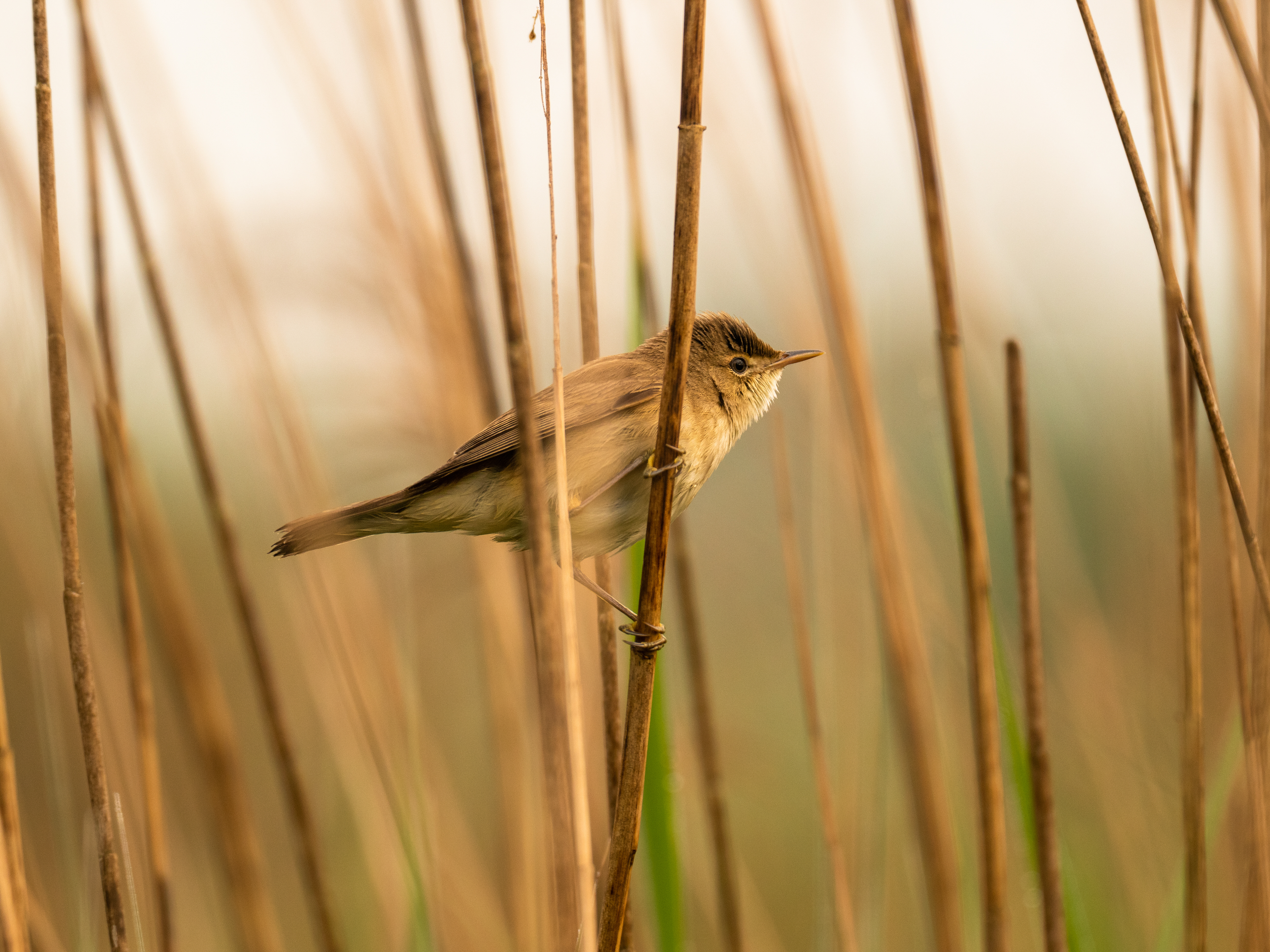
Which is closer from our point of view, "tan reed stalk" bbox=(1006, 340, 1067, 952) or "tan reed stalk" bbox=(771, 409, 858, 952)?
"tan reed stalk" bbox=(1006, 340, 1067, 952)

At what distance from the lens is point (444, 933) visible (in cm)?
202

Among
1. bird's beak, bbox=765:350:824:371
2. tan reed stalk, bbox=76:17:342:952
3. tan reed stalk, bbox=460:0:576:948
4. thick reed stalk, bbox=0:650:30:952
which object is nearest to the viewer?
tan reed stalk, bbox=460:0:576:948

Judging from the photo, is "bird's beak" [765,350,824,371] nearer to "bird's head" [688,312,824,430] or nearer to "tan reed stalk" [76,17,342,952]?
"bird's head" [688,312,824,430]

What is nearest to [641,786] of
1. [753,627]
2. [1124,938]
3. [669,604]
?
[669,604]

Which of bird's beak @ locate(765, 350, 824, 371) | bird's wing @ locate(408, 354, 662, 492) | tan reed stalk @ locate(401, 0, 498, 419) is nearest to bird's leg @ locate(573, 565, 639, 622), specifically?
bird's wing @ locate(408, 354, 662, 492)

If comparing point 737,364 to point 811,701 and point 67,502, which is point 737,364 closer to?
point 811,701

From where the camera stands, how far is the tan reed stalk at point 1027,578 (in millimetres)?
1544

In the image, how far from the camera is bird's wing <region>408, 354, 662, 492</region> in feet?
5.32

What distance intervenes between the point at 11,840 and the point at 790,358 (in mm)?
1510

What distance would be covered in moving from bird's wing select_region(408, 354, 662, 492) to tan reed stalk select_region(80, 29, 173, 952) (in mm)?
518

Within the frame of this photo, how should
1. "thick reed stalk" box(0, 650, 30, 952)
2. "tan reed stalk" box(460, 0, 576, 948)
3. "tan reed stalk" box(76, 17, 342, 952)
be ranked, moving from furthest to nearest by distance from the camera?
"tan reed stalk" box(76, 17, 342, 952) → "thick reed stalk" box(0, 650, 30, 952) → "tan reed stalk" box(460, 0, 576, 948)

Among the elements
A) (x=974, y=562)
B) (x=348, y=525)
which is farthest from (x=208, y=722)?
(x=974, y=562)

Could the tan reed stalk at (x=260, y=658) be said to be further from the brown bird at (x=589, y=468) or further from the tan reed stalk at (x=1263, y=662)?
the tan reed stalk at (x=1263, y=662)

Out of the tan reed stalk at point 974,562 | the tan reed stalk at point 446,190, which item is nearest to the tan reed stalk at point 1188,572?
the tan reed stalk at point 974,562
